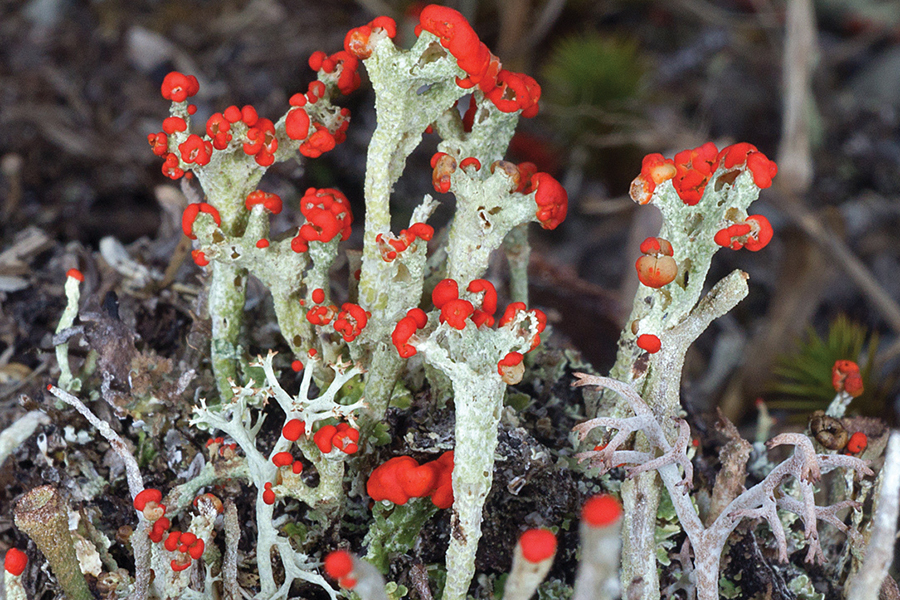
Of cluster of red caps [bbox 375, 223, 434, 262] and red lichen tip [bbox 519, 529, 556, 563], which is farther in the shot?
cluster of red caps [bbox 375, 223, 434, 262]

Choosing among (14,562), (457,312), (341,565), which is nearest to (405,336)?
(457,312)

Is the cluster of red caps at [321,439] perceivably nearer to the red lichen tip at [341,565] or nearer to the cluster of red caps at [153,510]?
the cluster of red caps at [153,510]

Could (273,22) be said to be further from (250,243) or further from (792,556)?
(792,556)

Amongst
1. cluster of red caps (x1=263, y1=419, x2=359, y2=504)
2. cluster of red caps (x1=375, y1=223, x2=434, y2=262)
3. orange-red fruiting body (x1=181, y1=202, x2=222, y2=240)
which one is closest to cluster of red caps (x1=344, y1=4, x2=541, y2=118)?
cluster of red caps (x1=375, y1=223, x2=434, y2=262)

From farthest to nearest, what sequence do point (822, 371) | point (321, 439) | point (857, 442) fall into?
point (822, 371)
point (857, 442)
point (321, 439)

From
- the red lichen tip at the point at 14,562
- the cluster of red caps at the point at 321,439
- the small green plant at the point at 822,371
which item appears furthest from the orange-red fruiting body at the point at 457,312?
the small green plant at the point at 822,371

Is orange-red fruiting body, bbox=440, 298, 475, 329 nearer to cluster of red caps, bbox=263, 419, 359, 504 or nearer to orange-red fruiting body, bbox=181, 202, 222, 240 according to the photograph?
cluster of red caps, bbox=263, 419, 359, 504

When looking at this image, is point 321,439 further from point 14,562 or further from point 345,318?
point 14,562
